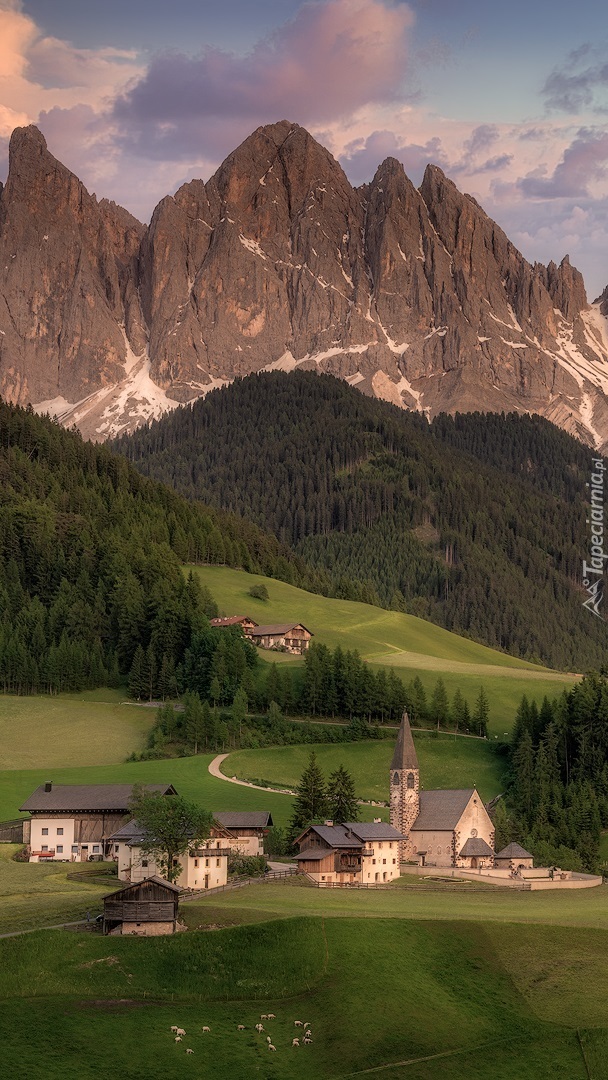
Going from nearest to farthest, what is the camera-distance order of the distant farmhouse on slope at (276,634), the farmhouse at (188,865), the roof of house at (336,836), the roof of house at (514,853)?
the farmhouse at (188,865) < the roof of house at (336,836) < the roof of house at (514,853) < the distant farmhouse on slope at (276,634)

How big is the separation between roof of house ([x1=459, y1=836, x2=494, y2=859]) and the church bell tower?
422cm

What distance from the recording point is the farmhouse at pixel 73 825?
10619cm

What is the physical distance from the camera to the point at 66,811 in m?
107

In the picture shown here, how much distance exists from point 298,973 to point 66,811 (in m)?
42.6

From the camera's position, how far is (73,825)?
107062 mm

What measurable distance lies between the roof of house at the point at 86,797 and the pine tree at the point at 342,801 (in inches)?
485

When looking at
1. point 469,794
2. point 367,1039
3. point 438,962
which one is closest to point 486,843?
point 469,794

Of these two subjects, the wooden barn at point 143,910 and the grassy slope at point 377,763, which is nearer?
the wooden barn at point 143,910

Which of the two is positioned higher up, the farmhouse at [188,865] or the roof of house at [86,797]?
the roof of house at [86,797]

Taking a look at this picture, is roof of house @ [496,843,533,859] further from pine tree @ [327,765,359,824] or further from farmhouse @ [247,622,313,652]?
farmhouse @ [247,622,313,652]

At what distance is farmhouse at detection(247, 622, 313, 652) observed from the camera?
609 feet

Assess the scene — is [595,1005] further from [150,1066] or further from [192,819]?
[192,819]

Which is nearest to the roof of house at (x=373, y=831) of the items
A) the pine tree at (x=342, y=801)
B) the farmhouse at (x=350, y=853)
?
the farmhouse at (x=350, y=853)

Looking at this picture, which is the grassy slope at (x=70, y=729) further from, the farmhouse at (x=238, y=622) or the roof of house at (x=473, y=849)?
the roof of house at (x=473, y=849)
